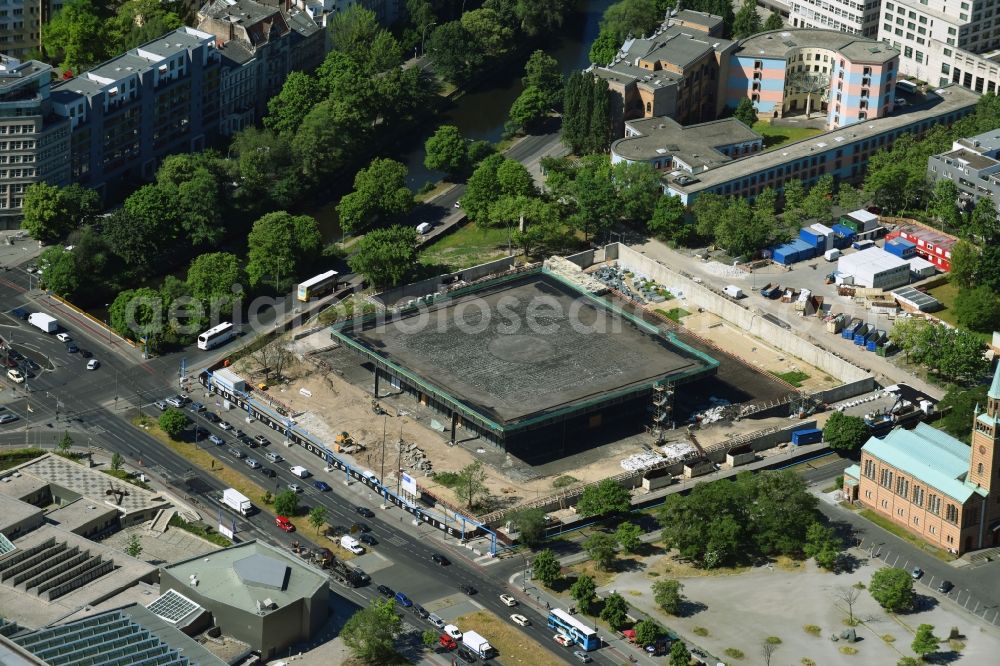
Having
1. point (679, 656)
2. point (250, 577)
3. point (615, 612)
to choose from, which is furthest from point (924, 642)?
point (250, 577)

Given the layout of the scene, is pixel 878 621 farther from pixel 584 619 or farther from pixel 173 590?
pixel 173 590

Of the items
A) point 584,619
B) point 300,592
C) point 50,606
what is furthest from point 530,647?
point 50,606

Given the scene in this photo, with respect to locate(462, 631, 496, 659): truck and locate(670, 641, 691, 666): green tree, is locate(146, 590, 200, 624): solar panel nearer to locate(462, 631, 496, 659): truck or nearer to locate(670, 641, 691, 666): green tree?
locate(462, 631, 496, 659): truck

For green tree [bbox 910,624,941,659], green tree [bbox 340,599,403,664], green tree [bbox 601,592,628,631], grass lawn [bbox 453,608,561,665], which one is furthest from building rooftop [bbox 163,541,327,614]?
green tree [bbox 910,624,941,659]

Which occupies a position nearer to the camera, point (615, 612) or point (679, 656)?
point (679, 656)

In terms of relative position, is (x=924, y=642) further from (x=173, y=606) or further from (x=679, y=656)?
(x=173, y=606)

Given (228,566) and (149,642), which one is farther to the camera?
(228,566)
